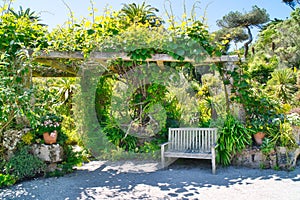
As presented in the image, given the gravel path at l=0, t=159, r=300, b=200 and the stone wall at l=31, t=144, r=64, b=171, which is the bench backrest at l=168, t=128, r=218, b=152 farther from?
the stone wall at l=31, t=144, r=64, b=171

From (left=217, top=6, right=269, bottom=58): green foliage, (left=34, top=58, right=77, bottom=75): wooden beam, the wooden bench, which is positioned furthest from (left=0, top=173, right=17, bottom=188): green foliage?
(left=217, top=6, right=269, bottom=58): green foliage

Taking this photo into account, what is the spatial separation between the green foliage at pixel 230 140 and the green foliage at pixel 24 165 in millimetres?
2947

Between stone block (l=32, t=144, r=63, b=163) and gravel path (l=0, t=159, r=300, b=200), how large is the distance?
Result: 32cm

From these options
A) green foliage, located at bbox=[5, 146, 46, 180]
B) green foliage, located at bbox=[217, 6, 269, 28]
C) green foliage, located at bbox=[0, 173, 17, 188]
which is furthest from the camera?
green foliage, located at bbox=[217, 6, 269, 28]

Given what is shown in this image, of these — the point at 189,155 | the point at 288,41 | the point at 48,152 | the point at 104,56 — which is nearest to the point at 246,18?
the point at 288,41

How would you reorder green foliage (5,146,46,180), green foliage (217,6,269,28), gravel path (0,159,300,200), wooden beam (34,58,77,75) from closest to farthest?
gravel path (0,159,300,200) → green foliage (5,146,46,180) → wooden beam (34,58,77,75) → green foliage (217,6,269,28)

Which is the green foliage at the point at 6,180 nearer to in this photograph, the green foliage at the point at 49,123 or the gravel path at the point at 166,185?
the gravel path at the point at 166,185

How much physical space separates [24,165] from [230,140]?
336cm

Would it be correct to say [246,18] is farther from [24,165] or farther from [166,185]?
[24,165]

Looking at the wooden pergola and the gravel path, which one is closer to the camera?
the gravel path

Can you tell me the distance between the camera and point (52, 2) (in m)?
4.55

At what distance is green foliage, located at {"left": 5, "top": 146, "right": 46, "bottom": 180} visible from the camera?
12.7 feet

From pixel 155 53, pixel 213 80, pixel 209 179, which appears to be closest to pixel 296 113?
pixel 209 179

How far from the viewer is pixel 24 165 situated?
388 centimetres
